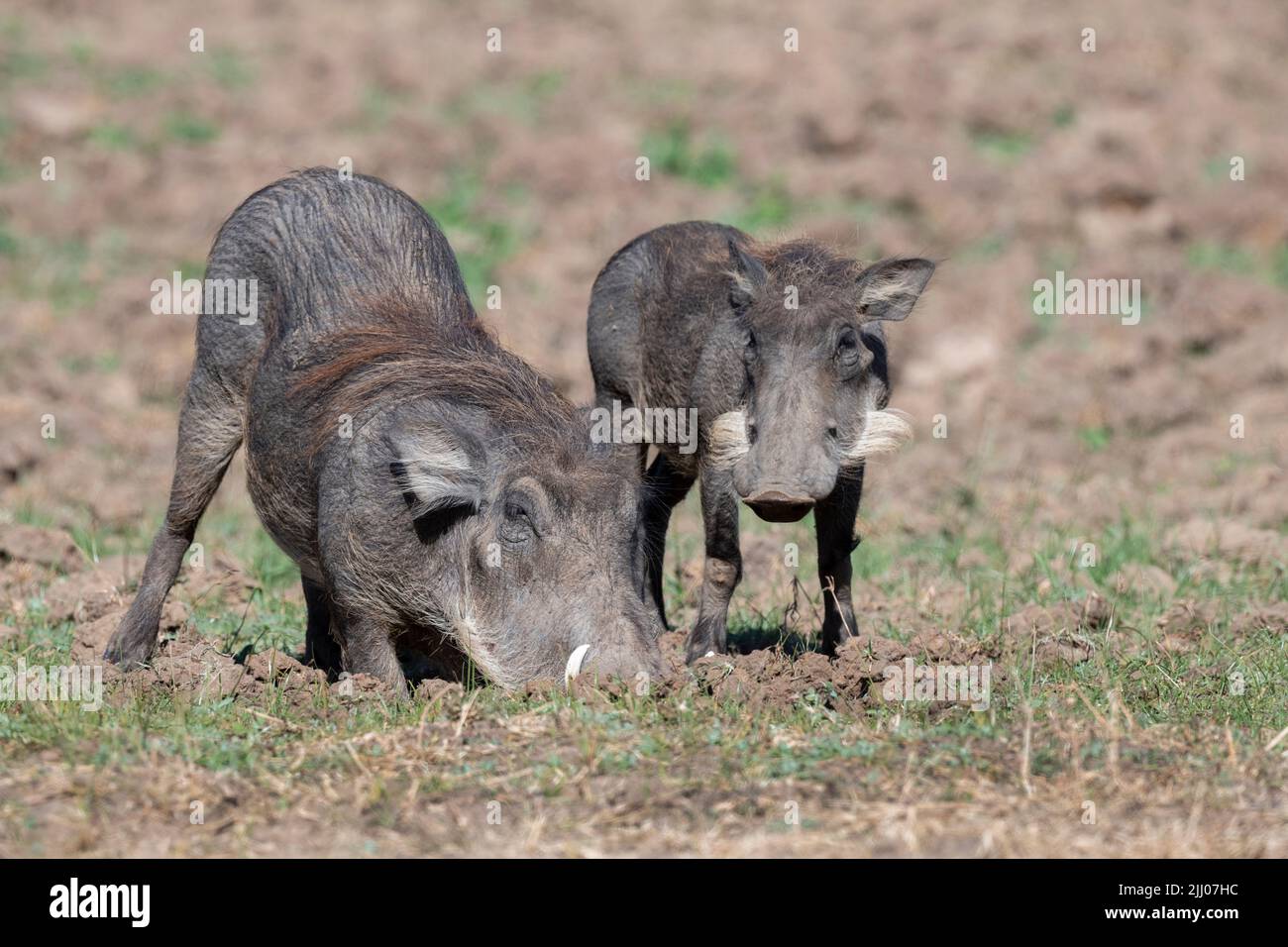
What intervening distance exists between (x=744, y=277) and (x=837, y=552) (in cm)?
100

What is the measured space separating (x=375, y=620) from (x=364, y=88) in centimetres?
1210

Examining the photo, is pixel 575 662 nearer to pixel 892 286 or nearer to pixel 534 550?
pixel 534 550

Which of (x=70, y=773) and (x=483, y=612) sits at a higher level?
(x=483, y=612)

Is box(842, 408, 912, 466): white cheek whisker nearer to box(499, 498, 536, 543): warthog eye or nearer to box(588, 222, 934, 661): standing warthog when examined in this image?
box(588, 222, 934, 661): standing warthog

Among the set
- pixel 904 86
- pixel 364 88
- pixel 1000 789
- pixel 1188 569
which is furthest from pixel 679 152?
pixel 1000 789

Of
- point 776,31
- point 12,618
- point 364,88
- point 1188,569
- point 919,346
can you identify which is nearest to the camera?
point 12,618

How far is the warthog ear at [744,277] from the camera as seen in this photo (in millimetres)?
5688

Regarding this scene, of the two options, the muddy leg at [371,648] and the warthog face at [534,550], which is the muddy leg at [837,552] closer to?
the warthog face at [534,550]

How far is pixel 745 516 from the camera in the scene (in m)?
8.77

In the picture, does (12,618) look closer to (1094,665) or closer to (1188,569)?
(1094,665)

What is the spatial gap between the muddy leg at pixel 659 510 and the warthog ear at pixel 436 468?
661 millimetres

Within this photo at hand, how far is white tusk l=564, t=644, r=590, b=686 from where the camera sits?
490 cm

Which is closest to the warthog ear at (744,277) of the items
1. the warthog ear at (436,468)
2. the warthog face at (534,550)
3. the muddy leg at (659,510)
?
the muddy leg at (659,510)
